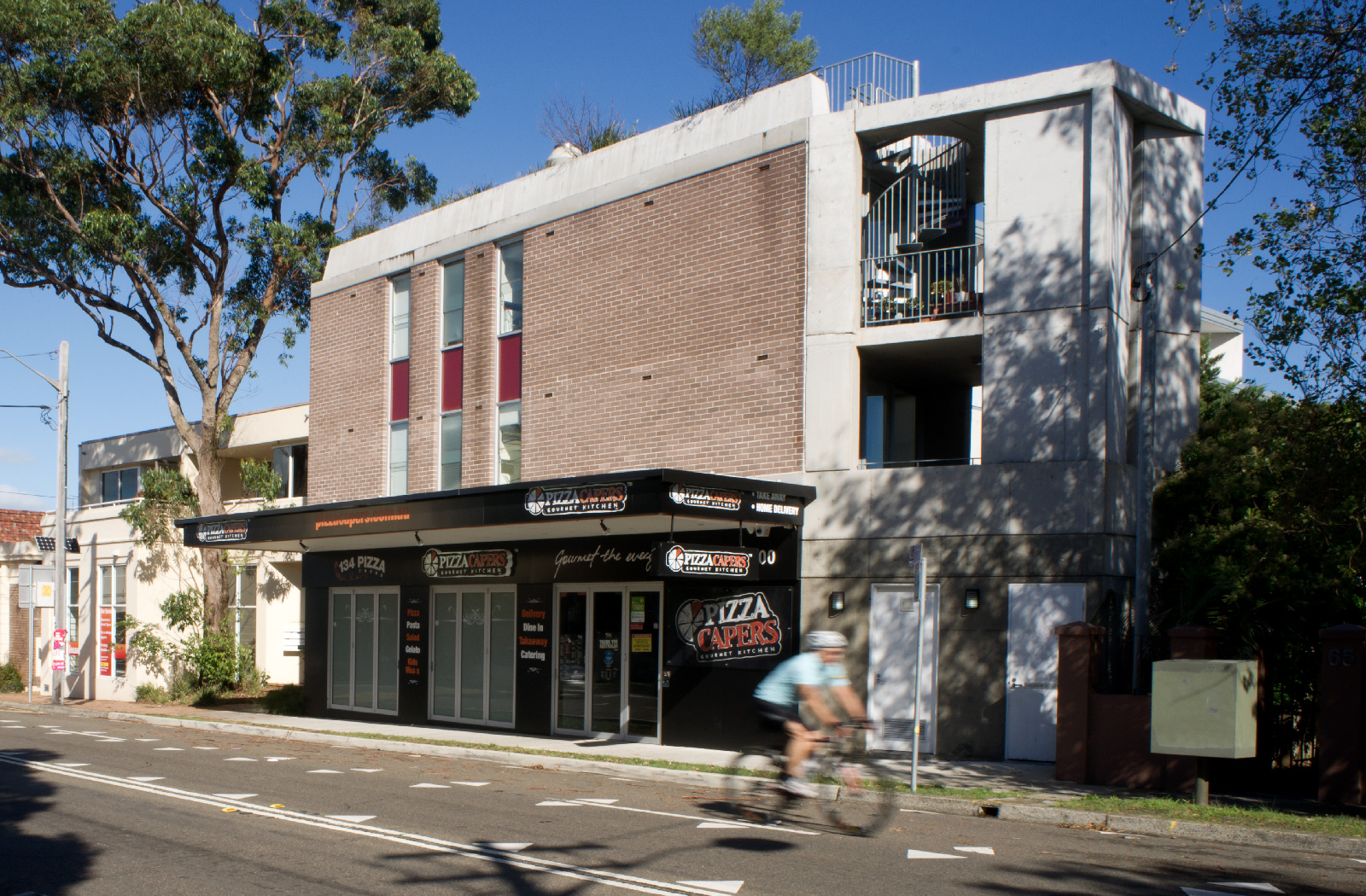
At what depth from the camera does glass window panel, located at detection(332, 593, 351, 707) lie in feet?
77.0

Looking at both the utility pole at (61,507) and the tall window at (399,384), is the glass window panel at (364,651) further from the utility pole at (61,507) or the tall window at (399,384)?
the utility pole at (61,507)

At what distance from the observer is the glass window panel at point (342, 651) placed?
23484 millimetres

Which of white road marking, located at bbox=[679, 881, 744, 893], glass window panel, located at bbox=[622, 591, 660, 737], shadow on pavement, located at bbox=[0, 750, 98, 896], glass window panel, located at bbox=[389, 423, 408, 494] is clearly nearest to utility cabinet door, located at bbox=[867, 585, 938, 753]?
glass window panel, located at bbox=[622, 591, 660, 737]

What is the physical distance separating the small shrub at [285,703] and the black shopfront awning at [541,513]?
4110 mm

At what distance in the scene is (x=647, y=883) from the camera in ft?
24.3

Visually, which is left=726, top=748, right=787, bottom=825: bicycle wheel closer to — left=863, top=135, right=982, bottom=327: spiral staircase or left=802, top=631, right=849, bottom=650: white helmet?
left=802, top=631, right=849, bottom=650: white helmet

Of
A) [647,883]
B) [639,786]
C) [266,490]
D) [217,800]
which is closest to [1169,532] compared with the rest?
[639,786]

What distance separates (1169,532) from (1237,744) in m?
5.73

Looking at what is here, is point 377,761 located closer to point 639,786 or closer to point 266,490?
point 639,786

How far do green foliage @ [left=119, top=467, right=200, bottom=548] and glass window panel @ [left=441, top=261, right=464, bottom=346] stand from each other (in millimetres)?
11457

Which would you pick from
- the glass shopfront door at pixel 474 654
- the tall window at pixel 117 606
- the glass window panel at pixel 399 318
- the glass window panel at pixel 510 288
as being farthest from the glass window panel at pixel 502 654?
the tall window at pixel 117 606

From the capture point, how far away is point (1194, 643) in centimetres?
1206

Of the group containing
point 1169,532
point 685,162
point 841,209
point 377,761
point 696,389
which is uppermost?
point 685,162

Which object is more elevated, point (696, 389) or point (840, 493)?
point (696, 389)
